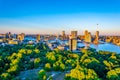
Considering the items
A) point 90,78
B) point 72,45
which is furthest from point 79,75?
point 72,45

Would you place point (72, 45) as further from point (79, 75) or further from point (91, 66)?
point (79, 75)

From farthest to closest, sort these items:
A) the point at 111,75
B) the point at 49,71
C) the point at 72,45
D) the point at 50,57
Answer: the point at 72,45, the point at 50,57, the point at 49,71, the point at 111,75

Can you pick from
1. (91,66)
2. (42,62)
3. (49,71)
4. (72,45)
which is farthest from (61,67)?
(72,45)

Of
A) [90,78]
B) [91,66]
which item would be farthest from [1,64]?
[90,78]

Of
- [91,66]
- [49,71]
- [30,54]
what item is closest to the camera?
[49,71]

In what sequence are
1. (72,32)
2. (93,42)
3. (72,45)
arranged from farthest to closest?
(93,42) < (72,32) < (72,45)

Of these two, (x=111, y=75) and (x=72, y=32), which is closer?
(x=111, y=75)

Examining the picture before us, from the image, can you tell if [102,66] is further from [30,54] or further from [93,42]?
[93,42]

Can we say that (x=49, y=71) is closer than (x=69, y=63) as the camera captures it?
Yes

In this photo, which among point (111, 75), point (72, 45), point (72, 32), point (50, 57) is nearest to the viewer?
point (111, 75)
